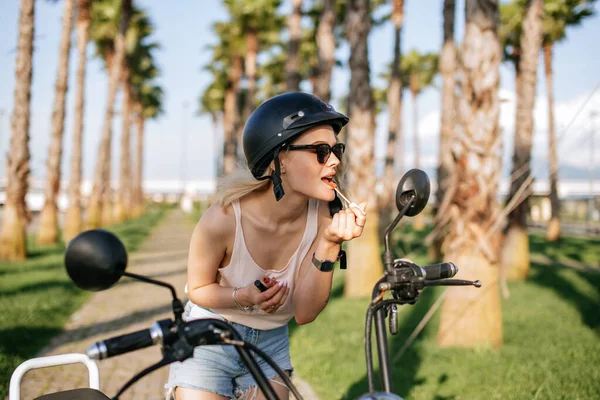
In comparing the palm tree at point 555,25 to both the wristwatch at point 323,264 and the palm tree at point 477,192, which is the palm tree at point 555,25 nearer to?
the palm tree at point 477,192

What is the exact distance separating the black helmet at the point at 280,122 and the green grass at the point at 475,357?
11.1ft

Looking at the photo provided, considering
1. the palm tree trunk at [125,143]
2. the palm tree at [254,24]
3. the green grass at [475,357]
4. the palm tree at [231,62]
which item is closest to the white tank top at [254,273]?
the green grass at [475,357]

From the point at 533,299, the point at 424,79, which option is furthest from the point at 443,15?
the point at 424,79

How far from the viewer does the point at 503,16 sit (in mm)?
23922

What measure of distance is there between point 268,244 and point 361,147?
8.01 metres

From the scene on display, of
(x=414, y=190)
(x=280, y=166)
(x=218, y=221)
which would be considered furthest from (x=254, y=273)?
(x=414, y=190)

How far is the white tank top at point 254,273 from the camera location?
266cm

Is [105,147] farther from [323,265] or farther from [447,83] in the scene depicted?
[323,265]

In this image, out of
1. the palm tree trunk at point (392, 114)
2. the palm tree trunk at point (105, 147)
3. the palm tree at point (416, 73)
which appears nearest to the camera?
the palm tree trunk at point (392, 114)

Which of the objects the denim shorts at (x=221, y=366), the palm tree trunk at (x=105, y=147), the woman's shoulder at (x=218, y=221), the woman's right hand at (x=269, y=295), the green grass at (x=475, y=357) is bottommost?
the green grass at (x=475, y=357)

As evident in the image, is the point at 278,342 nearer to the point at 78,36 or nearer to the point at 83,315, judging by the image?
the point at 83,315

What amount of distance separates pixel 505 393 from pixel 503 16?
71.0 feet

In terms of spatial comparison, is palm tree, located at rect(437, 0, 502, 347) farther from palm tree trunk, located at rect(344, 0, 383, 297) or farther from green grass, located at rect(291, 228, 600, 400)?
palm tree trunk, located at rect(344, 0, 383, 297)

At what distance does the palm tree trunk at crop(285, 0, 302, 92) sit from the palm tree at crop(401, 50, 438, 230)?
88.2ft
